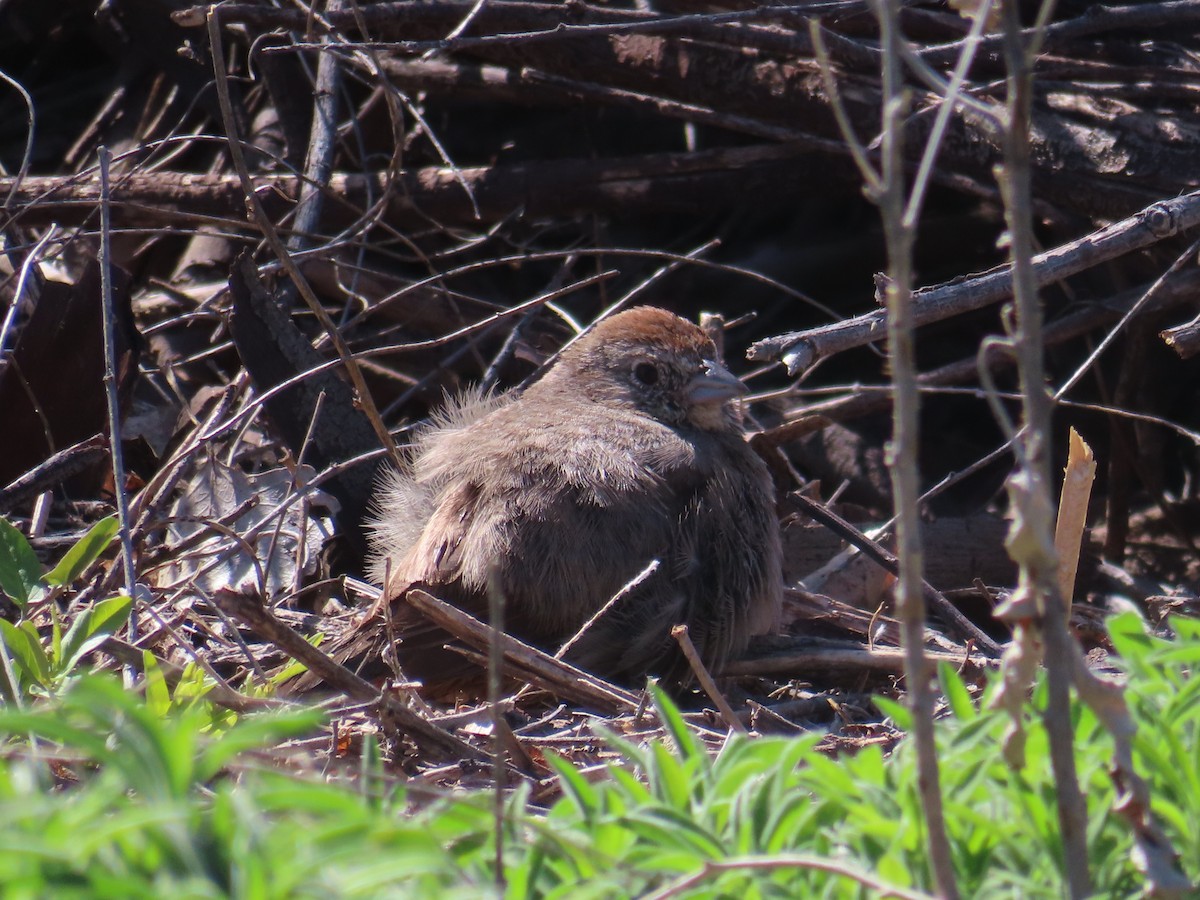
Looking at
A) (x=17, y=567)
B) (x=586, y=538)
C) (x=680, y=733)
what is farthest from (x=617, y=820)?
(x=17, y=567)

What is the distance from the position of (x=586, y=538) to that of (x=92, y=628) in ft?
4.05

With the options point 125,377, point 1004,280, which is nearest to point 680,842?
point 1004,280

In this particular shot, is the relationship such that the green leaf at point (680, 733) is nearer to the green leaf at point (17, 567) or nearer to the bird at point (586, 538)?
the bird at point (586, 538)

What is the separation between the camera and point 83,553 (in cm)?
323

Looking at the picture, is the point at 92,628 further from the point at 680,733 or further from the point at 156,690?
the point at 680,733

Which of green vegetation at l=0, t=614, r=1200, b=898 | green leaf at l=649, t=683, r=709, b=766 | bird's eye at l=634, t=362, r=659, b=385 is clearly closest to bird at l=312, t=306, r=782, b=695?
bird's eye at l=634, t=362, r=659, b=385

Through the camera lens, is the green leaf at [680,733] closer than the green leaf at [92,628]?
Yes

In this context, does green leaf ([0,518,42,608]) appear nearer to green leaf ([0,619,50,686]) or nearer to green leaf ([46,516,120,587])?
green leaf ([46,516,120,587])

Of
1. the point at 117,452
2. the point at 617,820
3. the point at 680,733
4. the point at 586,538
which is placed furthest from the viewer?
the point at 586,538

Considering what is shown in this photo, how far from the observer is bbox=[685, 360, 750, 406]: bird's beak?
165 inches

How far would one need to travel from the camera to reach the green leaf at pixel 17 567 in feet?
10.5

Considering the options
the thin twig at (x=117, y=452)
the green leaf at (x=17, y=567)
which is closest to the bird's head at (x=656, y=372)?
the thin twig at (x=117, y=452)

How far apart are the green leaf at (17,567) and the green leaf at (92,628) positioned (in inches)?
15.6

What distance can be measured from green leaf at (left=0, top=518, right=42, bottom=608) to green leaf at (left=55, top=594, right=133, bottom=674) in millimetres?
396
